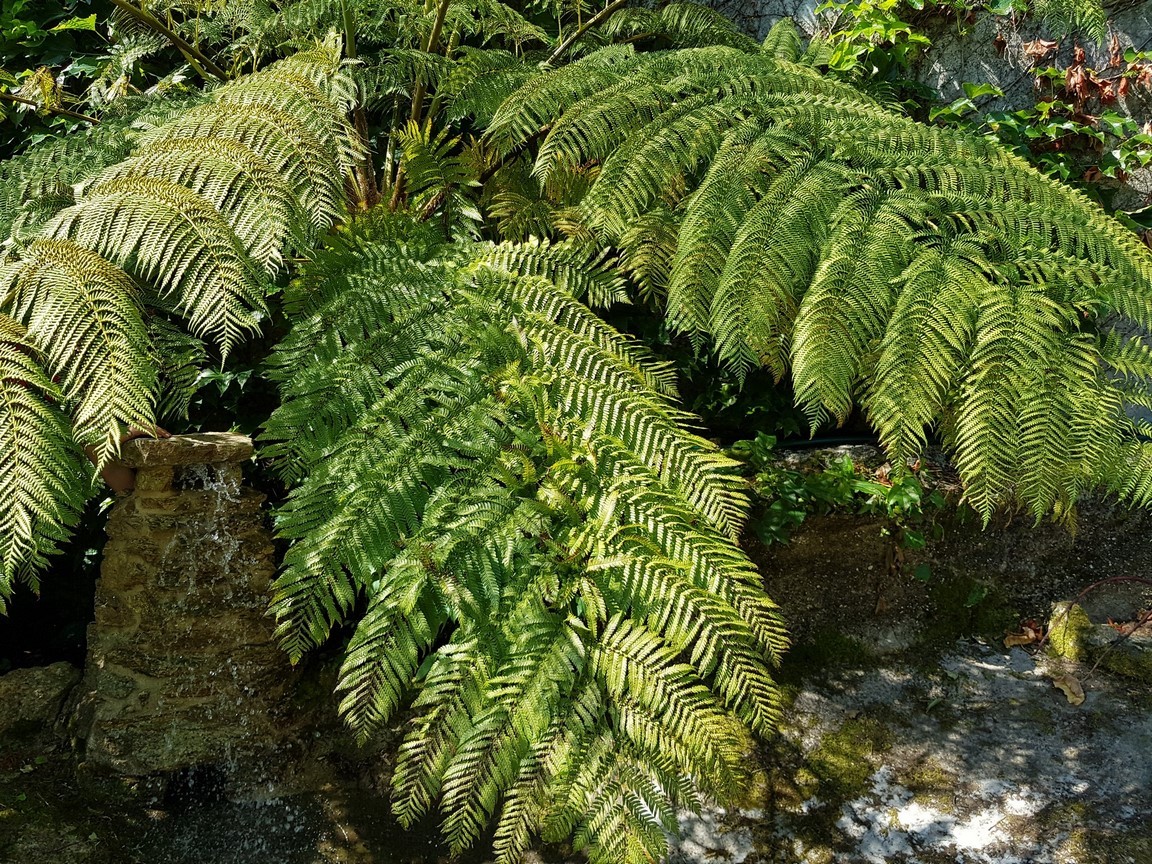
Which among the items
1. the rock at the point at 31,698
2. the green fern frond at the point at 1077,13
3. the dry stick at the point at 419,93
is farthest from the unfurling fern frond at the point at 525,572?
the rock at the point at 31,698

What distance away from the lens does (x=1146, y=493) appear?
6.95ft

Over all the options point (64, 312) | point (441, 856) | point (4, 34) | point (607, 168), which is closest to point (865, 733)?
point (441, 856)

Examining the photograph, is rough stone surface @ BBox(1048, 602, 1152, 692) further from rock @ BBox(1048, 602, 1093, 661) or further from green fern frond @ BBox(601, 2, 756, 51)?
green fern frond @ BBox(601, 2, 756, 51)

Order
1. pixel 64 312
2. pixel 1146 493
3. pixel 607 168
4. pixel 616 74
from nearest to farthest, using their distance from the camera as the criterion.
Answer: pixel 64 312 < pixel 1146 493 < pixel 607 168 < pixel 616 74

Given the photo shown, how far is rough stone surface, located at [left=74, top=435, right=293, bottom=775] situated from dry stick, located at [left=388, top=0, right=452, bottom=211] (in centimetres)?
91

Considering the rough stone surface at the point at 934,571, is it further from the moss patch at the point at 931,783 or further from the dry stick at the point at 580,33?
the dry stick at the point at 580,33

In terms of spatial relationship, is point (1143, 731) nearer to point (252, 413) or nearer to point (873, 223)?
point (873, 223)

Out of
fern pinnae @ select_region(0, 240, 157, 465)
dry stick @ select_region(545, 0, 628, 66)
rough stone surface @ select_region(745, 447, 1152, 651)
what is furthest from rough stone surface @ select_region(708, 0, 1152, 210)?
fern pinnae @ select_region(0, 240, 157, 465)

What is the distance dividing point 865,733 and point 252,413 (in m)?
A: 2.58

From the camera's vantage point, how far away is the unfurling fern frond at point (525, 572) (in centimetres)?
155

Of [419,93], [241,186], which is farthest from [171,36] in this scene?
[241,186]

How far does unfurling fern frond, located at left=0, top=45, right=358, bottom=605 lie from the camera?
1.78 metres

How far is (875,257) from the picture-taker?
1998 millimetres

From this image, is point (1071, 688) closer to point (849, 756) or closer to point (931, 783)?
point (931, 783)
